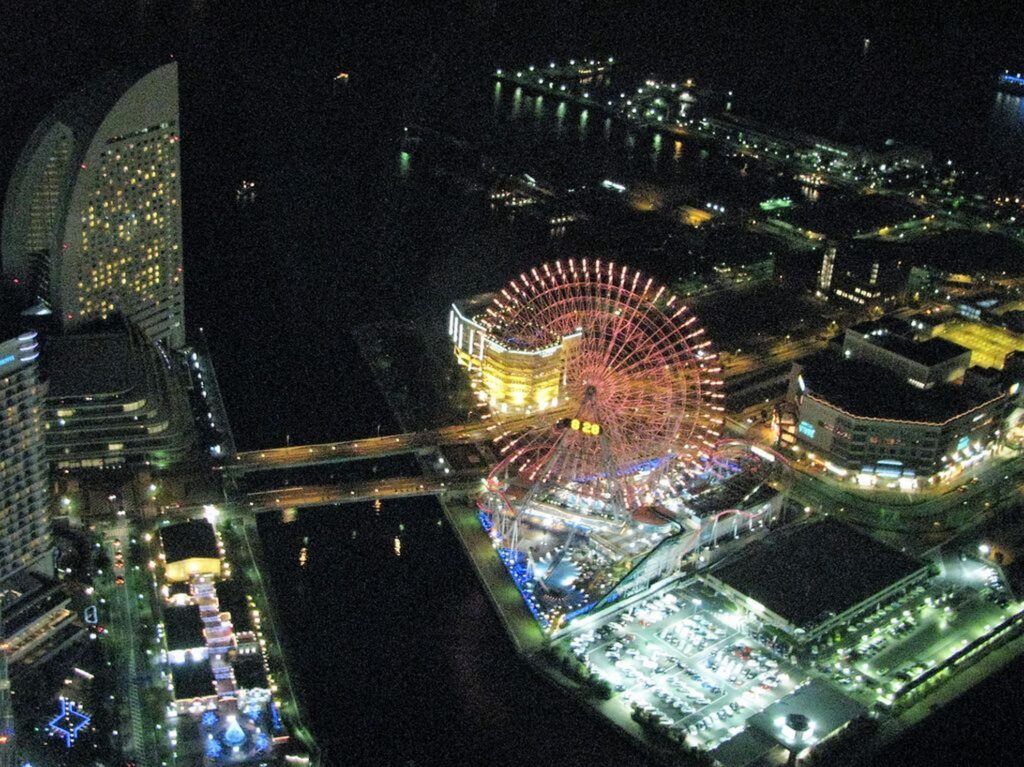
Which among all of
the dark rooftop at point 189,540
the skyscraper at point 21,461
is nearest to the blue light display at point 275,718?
the dark rooftop at point 189,540

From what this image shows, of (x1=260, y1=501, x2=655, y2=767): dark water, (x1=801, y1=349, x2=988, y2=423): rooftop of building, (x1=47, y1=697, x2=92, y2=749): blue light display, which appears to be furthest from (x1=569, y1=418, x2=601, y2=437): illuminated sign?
(x1=47, y1=697, x2=92, y2=749): blue light display

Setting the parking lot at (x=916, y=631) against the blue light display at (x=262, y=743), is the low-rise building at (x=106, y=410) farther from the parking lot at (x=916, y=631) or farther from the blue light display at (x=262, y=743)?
the parking lot at (x=916, y=631)

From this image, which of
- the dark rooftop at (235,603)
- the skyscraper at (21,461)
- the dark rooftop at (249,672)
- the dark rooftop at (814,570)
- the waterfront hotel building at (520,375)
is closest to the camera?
the dark rooftop at (249,672)

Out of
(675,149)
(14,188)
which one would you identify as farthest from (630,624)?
(675,149)

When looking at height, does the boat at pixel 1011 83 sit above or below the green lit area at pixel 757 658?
above

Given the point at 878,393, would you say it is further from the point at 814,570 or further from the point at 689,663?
the point at 689,663

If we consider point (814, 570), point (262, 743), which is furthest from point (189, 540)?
point (814, 570)
